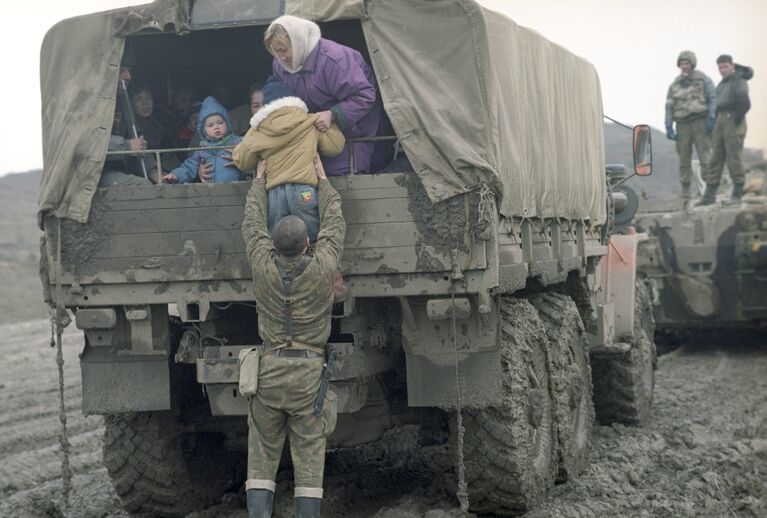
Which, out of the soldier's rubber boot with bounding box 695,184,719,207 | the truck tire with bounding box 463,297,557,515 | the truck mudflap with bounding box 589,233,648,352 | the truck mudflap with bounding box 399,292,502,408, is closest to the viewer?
the truck mudflap with bounding box 399,292,502,408

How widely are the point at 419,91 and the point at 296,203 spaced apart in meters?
0.90

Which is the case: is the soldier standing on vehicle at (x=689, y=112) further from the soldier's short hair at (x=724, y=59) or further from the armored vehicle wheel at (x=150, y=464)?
the armored vehicle wheel at (x=150, y=464)

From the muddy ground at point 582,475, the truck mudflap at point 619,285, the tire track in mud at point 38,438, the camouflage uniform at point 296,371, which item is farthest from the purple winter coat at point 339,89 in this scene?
the truck mudflap at point 619,285

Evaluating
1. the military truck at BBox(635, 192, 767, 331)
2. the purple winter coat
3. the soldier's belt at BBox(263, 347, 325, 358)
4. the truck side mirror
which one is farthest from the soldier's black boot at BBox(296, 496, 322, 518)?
the military truck at BBox(635, 192, 767, 331)

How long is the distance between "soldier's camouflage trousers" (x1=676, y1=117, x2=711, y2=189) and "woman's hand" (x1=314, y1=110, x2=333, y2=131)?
11.2 meters

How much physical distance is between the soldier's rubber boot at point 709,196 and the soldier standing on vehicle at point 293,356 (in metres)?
10.3

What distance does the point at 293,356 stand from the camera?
6285 millimetres

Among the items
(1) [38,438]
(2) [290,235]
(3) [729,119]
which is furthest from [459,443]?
(3) [729,119]

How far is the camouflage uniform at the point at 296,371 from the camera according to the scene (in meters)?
6.26

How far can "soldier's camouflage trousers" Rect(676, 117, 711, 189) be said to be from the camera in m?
17.0

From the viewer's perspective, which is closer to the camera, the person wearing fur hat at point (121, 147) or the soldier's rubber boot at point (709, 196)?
the person wearing fur hat at point (121, 147)

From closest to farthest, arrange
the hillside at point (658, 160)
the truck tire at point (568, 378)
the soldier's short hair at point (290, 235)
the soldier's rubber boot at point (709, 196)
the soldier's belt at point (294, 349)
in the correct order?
the soldier's short hair at point (290, 235), the soldier's belt at point (294, 349), the truck tire at point (568, 378), the soldier's rubber boot at point (709, 196), the hillside at point (658, 160)

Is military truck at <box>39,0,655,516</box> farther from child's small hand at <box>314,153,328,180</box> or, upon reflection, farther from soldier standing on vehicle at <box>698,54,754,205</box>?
soldier standing on vehicle at <box>698,54,754,205</box>

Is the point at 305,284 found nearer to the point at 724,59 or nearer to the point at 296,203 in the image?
the point at 296,203
